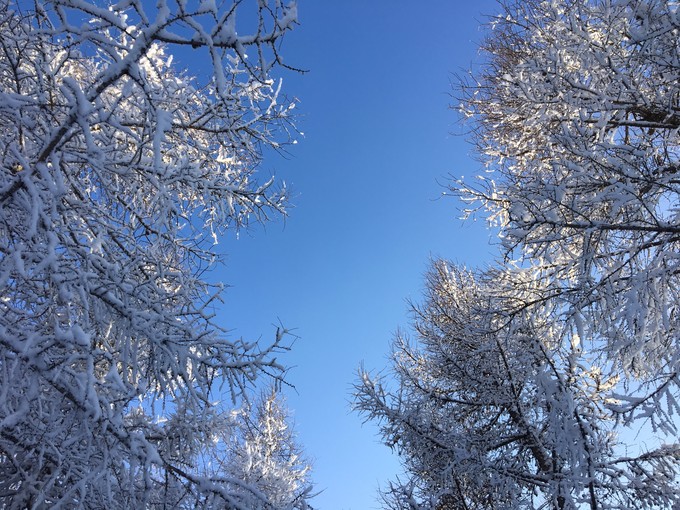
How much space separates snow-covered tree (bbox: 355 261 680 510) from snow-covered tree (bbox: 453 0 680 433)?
703mm

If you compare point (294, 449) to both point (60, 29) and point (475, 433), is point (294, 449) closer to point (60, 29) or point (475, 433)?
point (475, 433)

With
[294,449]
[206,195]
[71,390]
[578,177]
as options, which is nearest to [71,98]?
[71,390]

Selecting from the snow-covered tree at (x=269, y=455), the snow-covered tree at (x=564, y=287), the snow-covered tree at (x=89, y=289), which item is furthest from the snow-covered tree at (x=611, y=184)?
the snow-covered tree at (x=269, y=455)

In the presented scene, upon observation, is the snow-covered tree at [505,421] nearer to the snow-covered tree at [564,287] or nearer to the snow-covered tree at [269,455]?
the snow-covered tree at [564,287]

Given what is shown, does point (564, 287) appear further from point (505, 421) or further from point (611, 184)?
point (505, 421)

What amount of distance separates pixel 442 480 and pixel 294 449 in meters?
8.75

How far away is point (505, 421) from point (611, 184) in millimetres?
4310

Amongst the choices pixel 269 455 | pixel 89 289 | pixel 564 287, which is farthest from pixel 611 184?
pixel 269 455

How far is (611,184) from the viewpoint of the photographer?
3570 millimetres

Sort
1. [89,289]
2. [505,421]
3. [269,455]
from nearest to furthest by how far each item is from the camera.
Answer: [89,289] → [505,421] → [269,455]

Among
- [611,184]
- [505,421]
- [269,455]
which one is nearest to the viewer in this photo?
[611,184]

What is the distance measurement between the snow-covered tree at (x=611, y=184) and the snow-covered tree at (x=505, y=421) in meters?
0.70

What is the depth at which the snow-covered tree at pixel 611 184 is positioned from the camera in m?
3.62

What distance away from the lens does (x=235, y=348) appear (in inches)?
103
